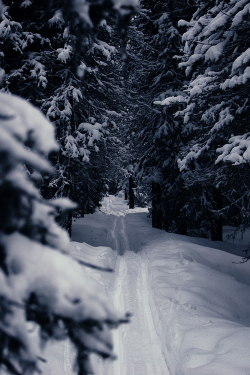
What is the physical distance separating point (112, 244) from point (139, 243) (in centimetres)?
142

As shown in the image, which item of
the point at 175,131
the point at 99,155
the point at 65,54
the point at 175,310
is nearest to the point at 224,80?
the point at 65,54

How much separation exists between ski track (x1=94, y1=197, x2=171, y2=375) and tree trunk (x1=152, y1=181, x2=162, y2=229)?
6054 millimetres

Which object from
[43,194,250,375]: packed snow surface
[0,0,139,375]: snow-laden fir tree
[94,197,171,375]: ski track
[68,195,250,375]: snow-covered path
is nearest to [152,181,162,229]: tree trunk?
[68,195,250,375]: snow-covered path

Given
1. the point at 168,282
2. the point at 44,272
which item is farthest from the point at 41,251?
the point at 168,282

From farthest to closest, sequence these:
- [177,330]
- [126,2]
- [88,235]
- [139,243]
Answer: [88,235] → [139,243] → [177,330] → [126,2]

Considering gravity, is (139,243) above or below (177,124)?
below

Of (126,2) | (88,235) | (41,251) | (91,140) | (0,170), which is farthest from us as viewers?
(88,235)

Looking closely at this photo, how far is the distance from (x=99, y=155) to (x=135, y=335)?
7.44 metres

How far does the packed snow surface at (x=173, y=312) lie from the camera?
12.3ft

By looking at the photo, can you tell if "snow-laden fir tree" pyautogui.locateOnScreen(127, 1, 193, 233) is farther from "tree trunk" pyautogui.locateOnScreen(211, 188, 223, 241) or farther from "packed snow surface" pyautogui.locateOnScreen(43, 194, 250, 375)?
"packed snow surface" pyautogui.locateOnScreen(43, 194, 250, 375)

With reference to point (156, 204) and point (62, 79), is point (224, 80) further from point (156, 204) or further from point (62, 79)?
point (156, 204)

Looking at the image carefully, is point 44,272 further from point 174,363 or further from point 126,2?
point 174,363

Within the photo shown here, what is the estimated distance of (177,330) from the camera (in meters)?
4.62

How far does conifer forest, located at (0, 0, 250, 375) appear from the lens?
101 centimetres
